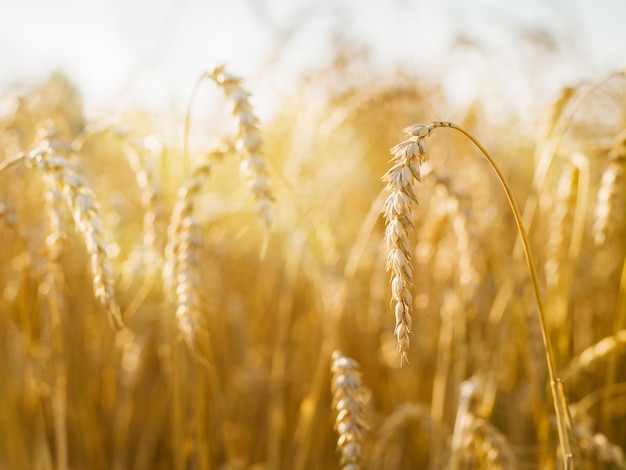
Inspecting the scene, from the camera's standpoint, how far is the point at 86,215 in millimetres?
891

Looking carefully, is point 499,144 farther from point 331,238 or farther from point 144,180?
point 144,180

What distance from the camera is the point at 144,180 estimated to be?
1275mm

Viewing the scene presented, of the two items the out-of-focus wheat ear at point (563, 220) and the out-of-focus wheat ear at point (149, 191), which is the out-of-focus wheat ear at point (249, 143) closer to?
the out-of-focus wheat ear at point (149, 191)

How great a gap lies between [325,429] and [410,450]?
36 centimetres

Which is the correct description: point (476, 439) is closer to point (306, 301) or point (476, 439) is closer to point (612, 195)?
point (612, 195)

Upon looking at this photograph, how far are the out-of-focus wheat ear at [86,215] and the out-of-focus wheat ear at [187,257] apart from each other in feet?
Result: 0.42

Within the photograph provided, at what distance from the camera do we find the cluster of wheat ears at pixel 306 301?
3.76ft

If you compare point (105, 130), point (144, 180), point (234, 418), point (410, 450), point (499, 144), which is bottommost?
point (410, 450)

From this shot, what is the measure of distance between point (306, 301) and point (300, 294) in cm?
5

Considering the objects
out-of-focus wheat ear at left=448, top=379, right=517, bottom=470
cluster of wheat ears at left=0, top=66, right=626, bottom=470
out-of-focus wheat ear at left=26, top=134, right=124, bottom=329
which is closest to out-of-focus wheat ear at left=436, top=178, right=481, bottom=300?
cluster of wheat ears at left=0, top=66, right=626, bottom=470

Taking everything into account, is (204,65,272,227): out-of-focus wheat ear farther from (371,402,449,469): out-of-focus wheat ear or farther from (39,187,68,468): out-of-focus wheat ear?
(371,402,449,469): out-of-focus wheat ear

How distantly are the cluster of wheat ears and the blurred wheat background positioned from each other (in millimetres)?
10

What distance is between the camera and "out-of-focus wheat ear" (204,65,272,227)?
103cm

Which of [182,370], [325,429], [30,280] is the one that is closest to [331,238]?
[325,429]
